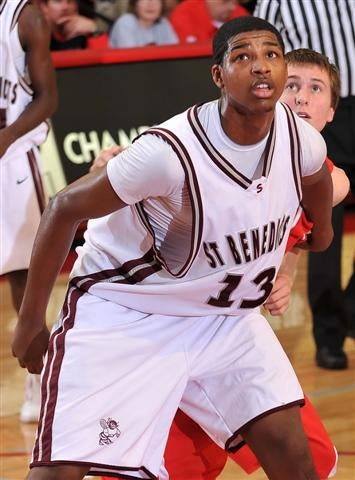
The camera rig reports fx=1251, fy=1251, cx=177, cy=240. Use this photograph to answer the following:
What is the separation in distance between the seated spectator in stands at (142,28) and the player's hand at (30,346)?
579cm

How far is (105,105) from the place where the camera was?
8.00 meters

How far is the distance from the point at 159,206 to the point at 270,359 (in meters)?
0.57

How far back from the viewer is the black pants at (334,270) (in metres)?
6.00

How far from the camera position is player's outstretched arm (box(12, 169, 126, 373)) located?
10.4 ft

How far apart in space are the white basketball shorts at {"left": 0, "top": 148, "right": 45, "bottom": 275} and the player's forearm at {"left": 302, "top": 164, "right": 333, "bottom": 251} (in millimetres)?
1810

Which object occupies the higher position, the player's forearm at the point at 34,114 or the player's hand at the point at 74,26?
the player's forearm at the point at 34,114

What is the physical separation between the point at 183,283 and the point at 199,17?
6296mm

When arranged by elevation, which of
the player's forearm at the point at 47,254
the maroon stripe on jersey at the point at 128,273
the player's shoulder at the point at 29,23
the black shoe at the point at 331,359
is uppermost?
the player's shoulder at the point at 29,23

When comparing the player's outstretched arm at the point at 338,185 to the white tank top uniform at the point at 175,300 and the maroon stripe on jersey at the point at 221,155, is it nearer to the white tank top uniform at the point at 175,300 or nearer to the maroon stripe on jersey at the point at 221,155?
the white tank top uniform at the point at 175,300

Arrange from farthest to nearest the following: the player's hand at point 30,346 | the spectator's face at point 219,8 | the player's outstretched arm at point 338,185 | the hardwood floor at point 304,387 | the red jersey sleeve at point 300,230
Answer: the spectator's face at point 219,8 → the hardwood floor at point 304,387 → the player's outstretched arm at point 338,185 → the red jersey sleeve at point 300,230 → the player's hand at point 30,346

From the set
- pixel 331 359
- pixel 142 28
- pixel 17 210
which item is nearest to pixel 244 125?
pixel 17 210

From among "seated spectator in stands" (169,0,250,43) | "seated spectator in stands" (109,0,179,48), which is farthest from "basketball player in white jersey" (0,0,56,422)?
"seated spectator in stands" (169,0,250,43)

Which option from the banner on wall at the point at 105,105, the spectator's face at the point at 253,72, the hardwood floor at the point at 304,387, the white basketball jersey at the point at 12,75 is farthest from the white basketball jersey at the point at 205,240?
the banner on wall at the point at 105,105

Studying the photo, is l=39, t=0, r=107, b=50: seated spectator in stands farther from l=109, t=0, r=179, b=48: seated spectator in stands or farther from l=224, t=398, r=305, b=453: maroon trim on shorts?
l=224, t=398, r=305, b=453: maroon trim on shorts
